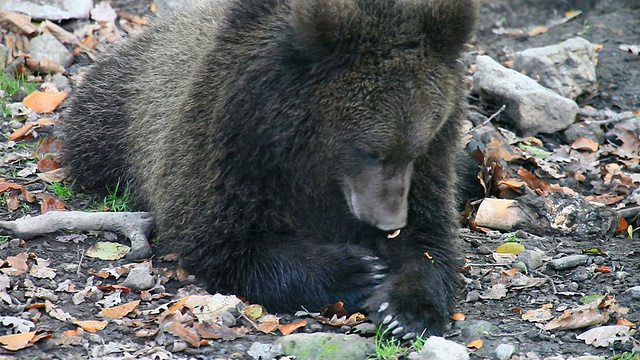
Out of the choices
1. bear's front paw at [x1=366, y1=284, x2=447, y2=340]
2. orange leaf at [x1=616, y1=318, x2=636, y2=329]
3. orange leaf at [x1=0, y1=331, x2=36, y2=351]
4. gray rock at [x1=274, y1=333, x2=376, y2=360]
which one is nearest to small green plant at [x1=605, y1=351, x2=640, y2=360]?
orange leaf at [x1=616, y1=318, x2=636, y2=329]

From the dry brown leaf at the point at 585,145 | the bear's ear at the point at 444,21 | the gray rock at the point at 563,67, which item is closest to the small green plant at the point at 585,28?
the gray rock at the point at 563,67

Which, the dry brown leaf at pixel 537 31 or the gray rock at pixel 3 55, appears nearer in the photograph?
the gray rock at pixel 3 55

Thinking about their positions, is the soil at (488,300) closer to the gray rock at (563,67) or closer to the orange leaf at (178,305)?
the orange leaf at (178,305)

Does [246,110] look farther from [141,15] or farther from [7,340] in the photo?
[141,15]

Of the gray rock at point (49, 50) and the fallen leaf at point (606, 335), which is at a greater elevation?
the fallen leaf at point (606, 335)

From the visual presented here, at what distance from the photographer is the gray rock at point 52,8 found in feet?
29.2

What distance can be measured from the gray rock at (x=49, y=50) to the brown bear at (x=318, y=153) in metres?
2.73

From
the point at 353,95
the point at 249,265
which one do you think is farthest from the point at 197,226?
the point at 353,95

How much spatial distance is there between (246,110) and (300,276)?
3.35 feet

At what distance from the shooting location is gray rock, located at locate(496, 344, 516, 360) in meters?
4.55

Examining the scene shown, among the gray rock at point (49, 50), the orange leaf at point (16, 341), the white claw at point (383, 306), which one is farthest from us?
the gray rock at point (49, 50)

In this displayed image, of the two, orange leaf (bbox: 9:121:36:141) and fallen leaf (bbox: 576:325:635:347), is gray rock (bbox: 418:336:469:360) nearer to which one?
fallen leaf (bbox: 576:325:635:347)

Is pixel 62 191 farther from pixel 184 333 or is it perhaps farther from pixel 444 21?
pixel 444 21

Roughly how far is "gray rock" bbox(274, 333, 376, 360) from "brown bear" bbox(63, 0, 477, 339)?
0.37 metres
